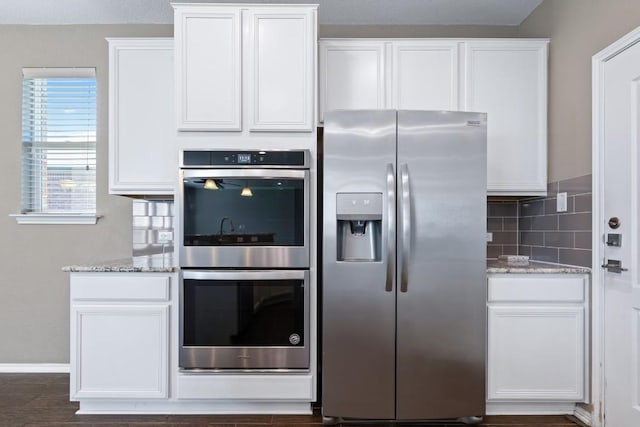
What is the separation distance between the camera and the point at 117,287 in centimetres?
233

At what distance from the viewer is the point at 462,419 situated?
7.64ft

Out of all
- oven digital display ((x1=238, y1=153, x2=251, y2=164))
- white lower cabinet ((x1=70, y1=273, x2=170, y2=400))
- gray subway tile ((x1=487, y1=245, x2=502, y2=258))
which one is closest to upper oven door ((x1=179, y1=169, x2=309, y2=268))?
oven digital display ((x1=238, y1=153, x2=251, y2=164))

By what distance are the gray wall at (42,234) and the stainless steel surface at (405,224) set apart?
2115mm

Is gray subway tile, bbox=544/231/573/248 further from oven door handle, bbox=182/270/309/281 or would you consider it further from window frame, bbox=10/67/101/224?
window frame, bbox=10/67/101/224

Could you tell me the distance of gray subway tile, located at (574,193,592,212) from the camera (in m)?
2.29

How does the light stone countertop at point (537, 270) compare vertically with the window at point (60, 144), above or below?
below

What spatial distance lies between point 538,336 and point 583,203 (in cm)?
79

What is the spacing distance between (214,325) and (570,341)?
200 centimetres

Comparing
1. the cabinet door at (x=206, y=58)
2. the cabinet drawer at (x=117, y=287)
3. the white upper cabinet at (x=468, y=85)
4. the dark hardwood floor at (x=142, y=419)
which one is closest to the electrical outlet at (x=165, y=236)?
the cabinet drawer at (x=117, y=287)

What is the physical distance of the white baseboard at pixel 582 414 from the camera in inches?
90.7

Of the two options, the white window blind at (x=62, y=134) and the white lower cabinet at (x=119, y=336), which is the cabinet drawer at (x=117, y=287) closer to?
the white lower cabinet at (x=119, y=336)

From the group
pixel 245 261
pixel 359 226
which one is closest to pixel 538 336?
pixel 359 226

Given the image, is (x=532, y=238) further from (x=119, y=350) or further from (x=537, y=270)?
(x=119, y=350)

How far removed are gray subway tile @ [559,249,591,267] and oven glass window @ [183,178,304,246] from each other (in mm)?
1588
